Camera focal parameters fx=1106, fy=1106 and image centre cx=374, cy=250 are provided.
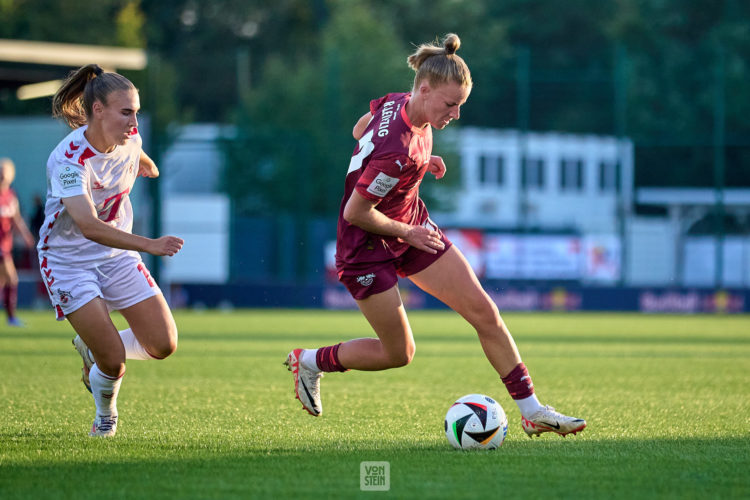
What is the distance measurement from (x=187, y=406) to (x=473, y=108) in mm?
29104

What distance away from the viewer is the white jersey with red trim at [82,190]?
18.7ft

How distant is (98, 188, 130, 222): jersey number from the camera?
598 cm

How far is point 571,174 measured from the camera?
36438 millimetres

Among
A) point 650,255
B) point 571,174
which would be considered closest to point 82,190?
point 650,255

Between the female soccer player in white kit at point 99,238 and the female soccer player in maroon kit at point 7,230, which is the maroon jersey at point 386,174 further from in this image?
A: the female soccer player in maroon kit at point 7,230

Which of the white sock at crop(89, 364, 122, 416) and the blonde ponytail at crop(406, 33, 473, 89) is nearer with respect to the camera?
the blonde ponytail at crop(406, 33, 473, 89)

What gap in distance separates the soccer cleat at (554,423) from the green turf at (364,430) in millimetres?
106

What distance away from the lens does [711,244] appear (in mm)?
25797

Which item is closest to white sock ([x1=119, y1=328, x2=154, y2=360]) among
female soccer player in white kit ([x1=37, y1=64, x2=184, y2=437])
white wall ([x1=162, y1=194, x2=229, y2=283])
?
female soccer player in white kit ([x1=37, y1=64, x2=184, y2=437])

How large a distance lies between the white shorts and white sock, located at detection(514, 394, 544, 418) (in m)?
2.04

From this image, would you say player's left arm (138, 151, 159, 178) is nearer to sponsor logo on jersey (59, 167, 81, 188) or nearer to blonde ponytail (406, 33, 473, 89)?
sponsor logo on jersey (59, 167, 81, 188)

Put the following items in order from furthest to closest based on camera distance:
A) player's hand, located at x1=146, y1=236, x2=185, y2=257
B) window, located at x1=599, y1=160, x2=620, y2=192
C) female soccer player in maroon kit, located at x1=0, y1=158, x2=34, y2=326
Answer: window, located at x1=599, y1=160, x2=620, y2=192, female soccer player in maroon kit, located at x1=0, y1=158, x2=34, y2=326, player's hand, located at x1=146, y1=236, x2=185, y2=257

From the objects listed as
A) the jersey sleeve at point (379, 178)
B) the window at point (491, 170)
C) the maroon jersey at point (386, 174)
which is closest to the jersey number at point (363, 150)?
the maroon jersey at point (386, 174)

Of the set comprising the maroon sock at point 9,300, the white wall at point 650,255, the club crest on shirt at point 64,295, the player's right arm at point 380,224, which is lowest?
the white wall at point 650,255
